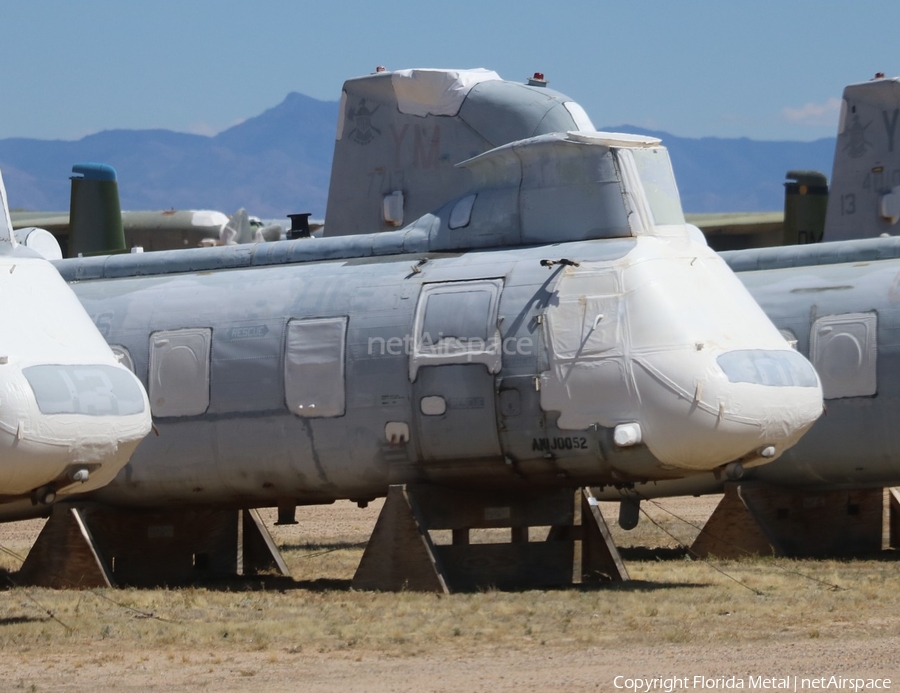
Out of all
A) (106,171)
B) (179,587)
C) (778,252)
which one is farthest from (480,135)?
(106,171)

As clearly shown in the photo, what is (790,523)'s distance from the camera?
1816cm

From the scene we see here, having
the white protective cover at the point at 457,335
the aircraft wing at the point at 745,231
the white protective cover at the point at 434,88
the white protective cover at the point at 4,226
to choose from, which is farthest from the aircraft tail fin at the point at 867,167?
the aircraft wing at the point at 745,231

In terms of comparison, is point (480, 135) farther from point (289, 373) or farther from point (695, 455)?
point (695, 455)

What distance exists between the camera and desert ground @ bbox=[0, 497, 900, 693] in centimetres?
1020

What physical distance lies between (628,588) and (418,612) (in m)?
2.30

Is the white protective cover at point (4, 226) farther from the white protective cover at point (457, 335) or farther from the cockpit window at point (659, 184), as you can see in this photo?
the cockpit window at point (659, 184)

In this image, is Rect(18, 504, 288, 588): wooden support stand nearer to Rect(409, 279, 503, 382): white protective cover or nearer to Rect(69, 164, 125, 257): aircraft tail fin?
Rect(409, 279, 503, 382): white protective cover

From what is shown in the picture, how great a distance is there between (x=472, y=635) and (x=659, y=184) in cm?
518

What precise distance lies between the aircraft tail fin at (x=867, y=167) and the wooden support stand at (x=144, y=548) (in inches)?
355

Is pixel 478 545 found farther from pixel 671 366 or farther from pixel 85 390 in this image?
pixel 85 390

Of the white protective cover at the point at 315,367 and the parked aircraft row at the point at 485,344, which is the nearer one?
the parked aircraft row at the point at 485,344

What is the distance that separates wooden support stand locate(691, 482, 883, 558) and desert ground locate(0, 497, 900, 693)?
2.51ft

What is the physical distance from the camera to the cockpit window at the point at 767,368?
45.4 ft

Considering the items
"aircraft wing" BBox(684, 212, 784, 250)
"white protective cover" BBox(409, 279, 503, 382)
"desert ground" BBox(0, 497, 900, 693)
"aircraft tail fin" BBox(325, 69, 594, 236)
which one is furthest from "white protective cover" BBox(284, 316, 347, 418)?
"aircraft wing" BBox(684, 212, 784, 250)
